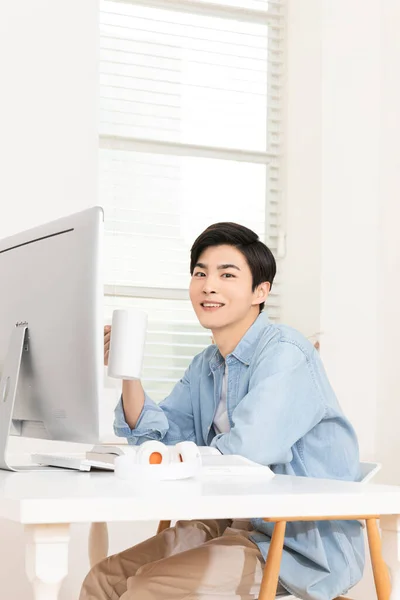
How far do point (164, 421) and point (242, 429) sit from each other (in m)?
0.38

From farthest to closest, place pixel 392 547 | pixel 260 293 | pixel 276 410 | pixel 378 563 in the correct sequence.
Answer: pixel 260 293, pixel 276 410, pixel 378 563, pixel 392 547

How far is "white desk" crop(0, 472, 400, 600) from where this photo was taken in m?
1.06

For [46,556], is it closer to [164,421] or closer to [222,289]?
[164,421]

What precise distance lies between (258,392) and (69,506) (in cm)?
67

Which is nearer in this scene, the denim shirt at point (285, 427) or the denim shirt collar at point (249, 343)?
the denim shirt at point (285, 427)

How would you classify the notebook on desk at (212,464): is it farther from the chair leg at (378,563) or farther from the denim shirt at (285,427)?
the chair leg at (378,563)

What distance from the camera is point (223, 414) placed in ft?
6.53

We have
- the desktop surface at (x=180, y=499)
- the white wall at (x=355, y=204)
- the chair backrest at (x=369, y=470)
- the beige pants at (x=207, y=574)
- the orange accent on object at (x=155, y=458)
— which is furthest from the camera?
the white wall at (x=355, y=204)

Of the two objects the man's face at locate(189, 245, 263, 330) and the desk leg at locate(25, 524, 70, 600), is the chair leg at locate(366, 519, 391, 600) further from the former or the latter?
the man's face at locate(189, 245, 263, 330)

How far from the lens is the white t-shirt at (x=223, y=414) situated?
1.98m

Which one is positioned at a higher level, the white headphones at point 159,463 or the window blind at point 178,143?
the window blind at point 178,143

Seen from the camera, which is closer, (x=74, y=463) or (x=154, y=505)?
(x=154, y=505)

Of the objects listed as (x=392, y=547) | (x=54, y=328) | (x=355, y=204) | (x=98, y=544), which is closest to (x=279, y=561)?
(x=392, y=547)

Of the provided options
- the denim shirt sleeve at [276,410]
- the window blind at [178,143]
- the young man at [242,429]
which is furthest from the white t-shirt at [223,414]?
the window blind at [178,143]
